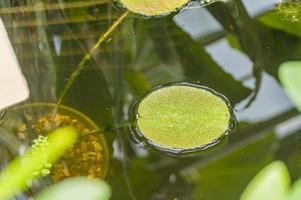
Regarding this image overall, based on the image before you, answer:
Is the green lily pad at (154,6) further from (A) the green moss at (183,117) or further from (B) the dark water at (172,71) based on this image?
(A) the green moss at (183,117)

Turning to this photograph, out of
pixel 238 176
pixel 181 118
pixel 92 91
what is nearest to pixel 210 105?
pixel 181 118

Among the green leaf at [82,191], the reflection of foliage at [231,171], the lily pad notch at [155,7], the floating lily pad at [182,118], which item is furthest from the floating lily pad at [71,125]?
the green leaf at [82,191]

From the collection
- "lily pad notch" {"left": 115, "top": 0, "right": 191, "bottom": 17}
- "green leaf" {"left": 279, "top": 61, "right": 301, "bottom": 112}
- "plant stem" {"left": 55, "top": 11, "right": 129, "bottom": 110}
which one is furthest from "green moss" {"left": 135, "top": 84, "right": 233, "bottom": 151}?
"green leaf" {"left": 279, "top": 61, "right": 301, "bottom": 112}

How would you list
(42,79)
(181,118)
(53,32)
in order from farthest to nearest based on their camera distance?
(53,32)
(42,79)
(181,118)

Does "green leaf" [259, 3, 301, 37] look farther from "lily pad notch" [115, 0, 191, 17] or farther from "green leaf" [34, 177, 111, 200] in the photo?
"green leaf" [34, 177, 111, 200]

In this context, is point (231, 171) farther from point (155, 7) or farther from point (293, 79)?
point (293, 79)

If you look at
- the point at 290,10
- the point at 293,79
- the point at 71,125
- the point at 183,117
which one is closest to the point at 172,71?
the point at 183,117

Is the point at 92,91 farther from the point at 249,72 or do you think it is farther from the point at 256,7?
the point at 256,7
